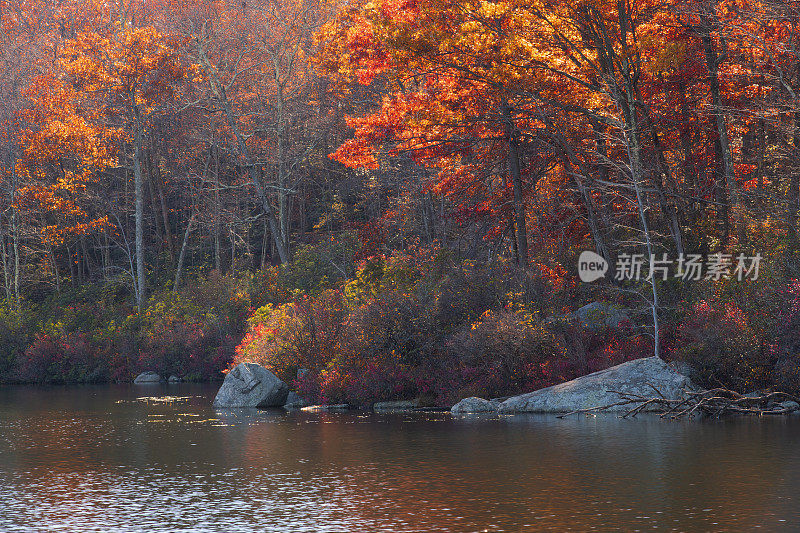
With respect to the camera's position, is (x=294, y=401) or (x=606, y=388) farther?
(x=294, y=401)

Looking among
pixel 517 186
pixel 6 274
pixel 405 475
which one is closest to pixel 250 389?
pixel 517 186

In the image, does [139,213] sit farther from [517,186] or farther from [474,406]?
[474,406]

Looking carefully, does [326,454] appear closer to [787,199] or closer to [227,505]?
[227,505]

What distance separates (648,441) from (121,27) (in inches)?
1327

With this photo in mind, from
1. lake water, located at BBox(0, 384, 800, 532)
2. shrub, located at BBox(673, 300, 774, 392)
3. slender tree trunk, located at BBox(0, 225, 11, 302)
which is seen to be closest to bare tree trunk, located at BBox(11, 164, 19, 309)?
slender tree trunk, located at BBox(0, 225, 11, 302)

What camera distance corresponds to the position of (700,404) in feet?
60.9

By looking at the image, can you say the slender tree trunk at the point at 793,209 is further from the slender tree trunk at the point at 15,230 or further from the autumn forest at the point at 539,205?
the slender tree trunk at the point at 15,230

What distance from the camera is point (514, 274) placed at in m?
25.3

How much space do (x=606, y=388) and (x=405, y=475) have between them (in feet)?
28.3

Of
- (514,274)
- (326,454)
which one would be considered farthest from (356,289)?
(326,454)

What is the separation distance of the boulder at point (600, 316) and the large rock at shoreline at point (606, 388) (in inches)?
99.7

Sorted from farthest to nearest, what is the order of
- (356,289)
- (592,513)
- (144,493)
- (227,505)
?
(356,289) < (144,493) < (227,505) < (592,513)

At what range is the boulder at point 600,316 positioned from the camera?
2419 cm

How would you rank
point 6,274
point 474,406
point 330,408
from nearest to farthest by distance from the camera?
1. point 474,406
2. point 330,408
3. point 6,274
